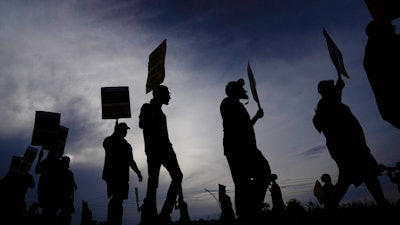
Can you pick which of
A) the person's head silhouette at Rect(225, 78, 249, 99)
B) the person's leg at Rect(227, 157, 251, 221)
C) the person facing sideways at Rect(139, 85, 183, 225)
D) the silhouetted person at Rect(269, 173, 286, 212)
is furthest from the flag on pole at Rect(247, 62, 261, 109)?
the silhouetted person at Rect(269, 173, 286, 212)

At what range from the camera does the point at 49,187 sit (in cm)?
748

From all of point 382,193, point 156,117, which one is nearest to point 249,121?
point 156,117

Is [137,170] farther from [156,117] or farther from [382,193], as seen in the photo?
[382,193]

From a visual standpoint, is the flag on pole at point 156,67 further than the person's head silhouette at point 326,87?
Yes

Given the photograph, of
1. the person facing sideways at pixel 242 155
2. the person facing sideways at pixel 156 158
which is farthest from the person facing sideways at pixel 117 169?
the person facing sideways at pixel 242 155

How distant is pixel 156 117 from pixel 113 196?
1.72 metres

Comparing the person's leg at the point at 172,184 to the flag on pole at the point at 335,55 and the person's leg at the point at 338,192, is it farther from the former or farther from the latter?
the flag on pole at the point at 335,55

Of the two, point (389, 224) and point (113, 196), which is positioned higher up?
point (113, 196)

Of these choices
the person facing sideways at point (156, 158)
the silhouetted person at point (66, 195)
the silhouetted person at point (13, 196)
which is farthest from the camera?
the silhouetted person at point (66, 195)

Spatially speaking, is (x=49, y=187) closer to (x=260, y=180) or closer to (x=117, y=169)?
(x=117, y=169)

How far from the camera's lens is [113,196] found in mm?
6105

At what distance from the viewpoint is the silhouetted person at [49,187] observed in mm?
7324

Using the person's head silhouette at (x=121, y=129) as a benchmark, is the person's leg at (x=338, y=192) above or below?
below

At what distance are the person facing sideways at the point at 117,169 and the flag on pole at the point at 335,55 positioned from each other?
4.14m
